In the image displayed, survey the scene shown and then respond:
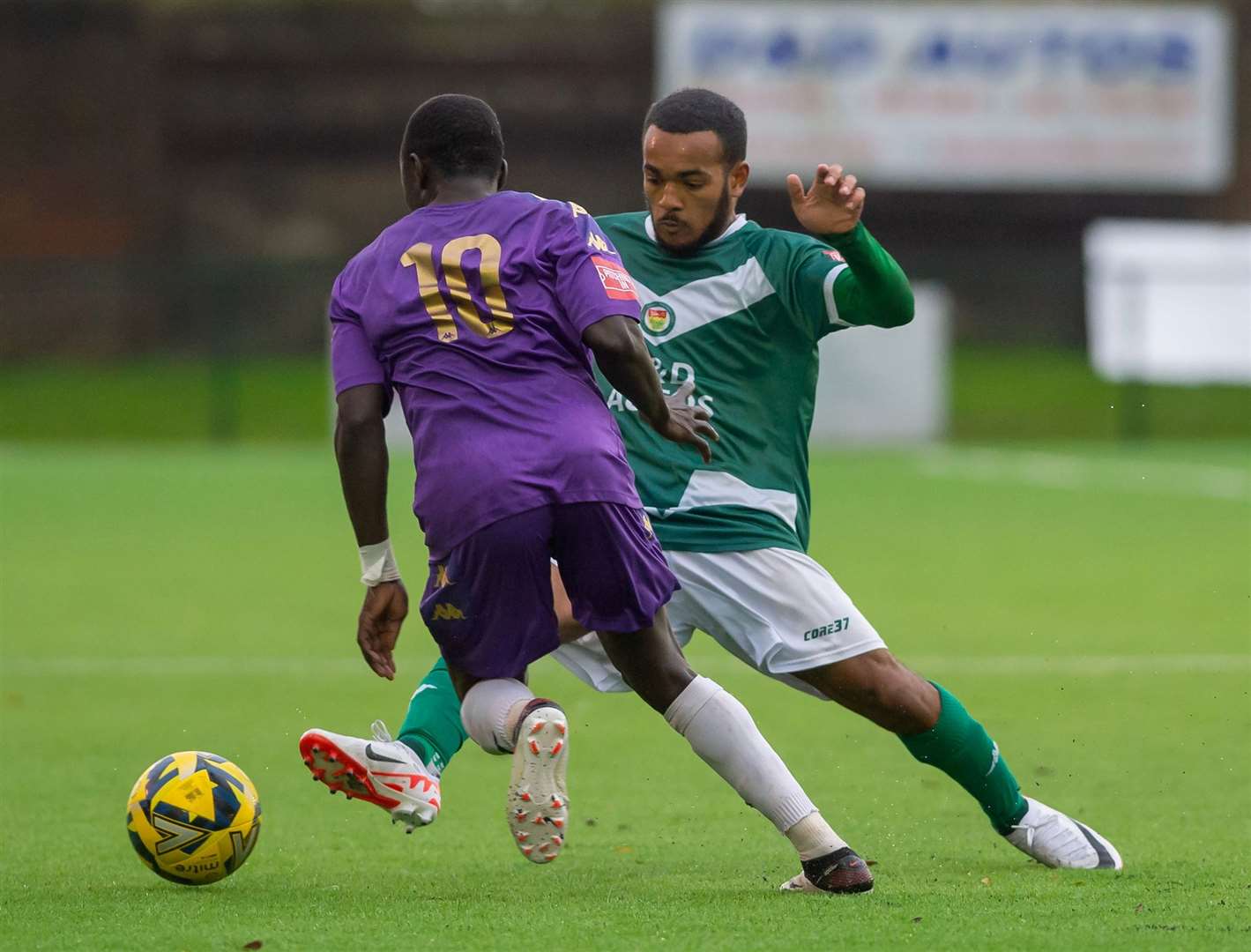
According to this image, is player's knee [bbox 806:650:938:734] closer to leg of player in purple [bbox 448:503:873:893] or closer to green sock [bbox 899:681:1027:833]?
green sock [bbox 899:681:1027:833]

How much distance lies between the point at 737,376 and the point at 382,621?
1.14 meters

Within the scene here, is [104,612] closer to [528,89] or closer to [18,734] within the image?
[18,734]

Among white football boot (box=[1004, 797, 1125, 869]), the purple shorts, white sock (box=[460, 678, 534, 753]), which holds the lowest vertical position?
white football boot (box=[1004, 797, 1125, 869])

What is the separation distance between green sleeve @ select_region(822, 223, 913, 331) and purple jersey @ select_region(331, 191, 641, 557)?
1.87ft

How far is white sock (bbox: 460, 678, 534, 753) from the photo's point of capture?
4.55 meters

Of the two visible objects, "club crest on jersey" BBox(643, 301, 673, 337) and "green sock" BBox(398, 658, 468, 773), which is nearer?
"green sock" BBox(398, 658, 468, 773)

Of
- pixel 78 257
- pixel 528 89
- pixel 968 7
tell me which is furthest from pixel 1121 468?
pixel 78 257

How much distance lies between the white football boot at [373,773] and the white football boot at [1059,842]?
5.02ft

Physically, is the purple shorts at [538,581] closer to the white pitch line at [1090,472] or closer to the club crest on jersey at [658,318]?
the club crest on jersey at [658,318]

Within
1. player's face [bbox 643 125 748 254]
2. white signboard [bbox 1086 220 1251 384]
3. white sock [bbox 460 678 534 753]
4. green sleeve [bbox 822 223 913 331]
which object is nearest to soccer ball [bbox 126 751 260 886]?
white sock [bbox 460 678 534 753]

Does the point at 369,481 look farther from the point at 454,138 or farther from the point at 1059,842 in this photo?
the point at 1059,842

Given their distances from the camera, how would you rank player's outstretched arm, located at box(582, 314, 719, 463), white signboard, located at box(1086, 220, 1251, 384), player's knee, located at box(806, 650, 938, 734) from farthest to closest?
white signboard, located at box(1086, 220, 1251, 384) → player's knee, located at box(806, 650, 938, 734) → player's outstretched arm, located at box(582, 314, 719, 463)

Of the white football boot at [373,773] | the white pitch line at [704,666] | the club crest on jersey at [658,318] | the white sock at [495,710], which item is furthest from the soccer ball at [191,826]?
the white pitch line at [704,666]

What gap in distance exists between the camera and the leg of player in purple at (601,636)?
4473 mm
